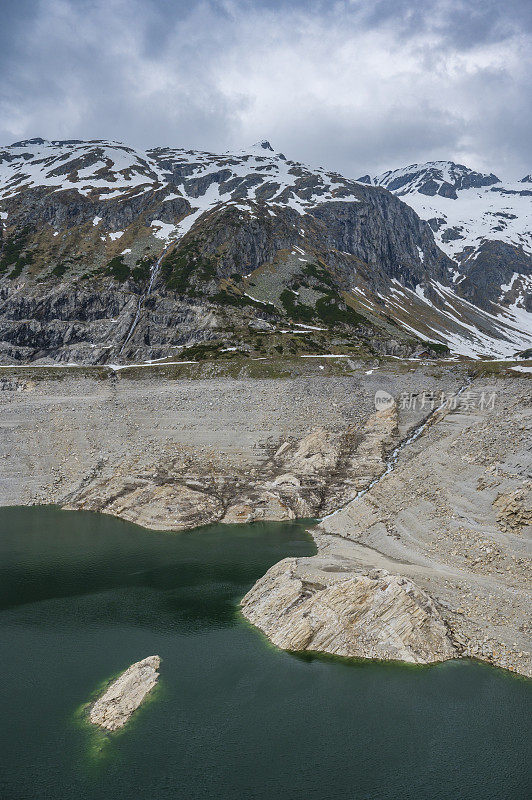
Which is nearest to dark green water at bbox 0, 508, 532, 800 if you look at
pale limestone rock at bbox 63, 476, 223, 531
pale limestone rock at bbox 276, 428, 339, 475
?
pale limestone rock at bbox 63, 476, 223, 531

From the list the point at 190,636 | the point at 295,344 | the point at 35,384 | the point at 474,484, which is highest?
the point at 295,344

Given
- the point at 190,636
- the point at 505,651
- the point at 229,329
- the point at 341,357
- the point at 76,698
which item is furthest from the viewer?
the point at 229,329

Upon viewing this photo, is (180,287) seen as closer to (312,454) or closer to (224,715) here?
(312,454)

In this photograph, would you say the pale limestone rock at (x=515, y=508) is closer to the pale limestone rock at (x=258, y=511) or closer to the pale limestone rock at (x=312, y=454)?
the pale limestone rock at (x=258, y=511)

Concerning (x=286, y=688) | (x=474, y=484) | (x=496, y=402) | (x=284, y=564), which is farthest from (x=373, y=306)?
(x=286, y=688)

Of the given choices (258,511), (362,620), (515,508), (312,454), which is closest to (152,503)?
(258,511)

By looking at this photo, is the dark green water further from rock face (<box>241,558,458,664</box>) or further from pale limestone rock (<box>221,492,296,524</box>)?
pale limestone rock (<box>221,492,296,524</box>)

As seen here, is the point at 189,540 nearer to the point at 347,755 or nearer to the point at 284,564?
the point at 284,564
